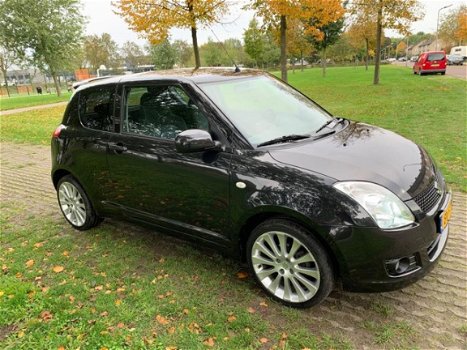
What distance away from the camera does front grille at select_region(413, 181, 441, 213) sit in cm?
280

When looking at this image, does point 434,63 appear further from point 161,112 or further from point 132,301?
point 132,301

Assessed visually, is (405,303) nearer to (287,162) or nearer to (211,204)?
(287,162)

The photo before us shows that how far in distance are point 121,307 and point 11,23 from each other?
32.8m

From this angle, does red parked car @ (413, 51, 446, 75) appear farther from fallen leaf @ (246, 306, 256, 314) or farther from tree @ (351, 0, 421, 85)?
fallen leaf @ (246, 306, 256, 314)

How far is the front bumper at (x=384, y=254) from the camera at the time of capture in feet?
8.63

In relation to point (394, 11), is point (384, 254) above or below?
below

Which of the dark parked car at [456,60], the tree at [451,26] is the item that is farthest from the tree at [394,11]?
the tree at [451,26]

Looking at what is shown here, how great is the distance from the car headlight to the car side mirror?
1.04 m

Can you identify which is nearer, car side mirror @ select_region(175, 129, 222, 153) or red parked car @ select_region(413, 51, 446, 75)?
car side mirror @ select_region(175, 129, 222, 153)

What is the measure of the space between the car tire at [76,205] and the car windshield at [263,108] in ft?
7.11

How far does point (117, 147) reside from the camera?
3.96 metres

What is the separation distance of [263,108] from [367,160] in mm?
1111

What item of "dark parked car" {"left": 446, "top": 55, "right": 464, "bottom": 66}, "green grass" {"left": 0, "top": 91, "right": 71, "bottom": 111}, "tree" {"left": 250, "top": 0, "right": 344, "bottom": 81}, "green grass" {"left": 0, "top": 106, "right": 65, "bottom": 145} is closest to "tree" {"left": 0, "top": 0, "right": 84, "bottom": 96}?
"green grass" {"left": 0, "top": 91, "right": 71, "bottom": 111}

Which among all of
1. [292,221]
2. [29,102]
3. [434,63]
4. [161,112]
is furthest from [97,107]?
[434,63]
